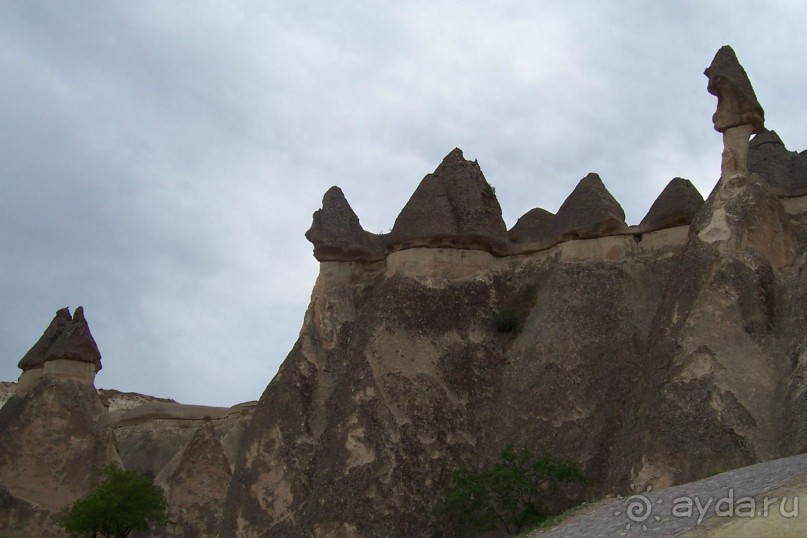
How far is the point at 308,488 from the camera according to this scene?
21422 millimetres

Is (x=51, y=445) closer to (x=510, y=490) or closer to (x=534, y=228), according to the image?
(x=534, y=228)

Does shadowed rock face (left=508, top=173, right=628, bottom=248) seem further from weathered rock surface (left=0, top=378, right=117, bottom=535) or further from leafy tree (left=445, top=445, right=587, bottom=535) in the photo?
weathered rock surface (left=0, top=378, right=117, bottom=535)

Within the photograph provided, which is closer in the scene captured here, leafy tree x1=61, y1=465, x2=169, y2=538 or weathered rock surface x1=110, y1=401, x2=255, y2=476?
leafy tree x1=61, y1=465, x2=169, y2=538

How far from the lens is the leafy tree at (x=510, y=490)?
17.8 metres

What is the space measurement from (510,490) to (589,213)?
7169 mm

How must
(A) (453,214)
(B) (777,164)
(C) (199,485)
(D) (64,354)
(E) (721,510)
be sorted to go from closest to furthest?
(E) (721,510)
(B) (777,164)
(A) (453,214)
(C) (199,485)
(D) (64,354)

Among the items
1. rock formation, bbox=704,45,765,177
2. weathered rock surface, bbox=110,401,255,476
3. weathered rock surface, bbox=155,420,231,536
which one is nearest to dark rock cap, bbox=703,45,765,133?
rock formation, bbox=704,45,765,177

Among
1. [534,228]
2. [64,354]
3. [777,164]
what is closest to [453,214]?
[534,228]

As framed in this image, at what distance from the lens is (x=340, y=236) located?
2500cm

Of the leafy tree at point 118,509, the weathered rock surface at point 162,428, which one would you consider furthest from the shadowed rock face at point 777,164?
the weathered rock surface at point 162,428

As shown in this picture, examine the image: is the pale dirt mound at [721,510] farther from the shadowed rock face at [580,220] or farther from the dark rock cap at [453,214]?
the dark rock cap at [453,214]

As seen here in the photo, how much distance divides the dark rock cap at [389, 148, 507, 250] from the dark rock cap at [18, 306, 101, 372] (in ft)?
35.3

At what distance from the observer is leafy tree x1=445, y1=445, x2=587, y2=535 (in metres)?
17.8

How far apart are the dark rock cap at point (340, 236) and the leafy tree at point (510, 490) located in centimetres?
763
